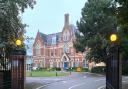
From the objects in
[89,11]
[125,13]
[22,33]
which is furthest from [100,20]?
[125,13]

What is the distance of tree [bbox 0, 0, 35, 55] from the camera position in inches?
961

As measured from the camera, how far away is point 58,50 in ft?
341

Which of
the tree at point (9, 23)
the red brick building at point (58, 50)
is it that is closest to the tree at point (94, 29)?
the red brick building at point (58, 50)

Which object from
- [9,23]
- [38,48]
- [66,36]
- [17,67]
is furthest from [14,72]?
[38,48]

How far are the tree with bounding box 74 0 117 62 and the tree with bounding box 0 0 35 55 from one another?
3216 centimetres

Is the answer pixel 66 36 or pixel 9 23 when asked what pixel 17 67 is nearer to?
pixel 9 23

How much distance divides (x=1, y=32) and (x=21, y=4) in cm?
297

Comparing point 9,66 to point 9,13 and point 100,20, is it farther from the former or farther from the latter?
point 100,20

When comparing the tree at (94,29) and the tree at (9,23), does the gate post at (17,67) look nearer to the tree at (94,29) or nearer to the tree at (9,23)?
the tree at (9,23)

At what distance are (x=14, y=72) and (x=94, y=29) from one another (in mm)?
39388

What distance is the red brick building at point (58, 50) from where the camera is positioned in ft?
317

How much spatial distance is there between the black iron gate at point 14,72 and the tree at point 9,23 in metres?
1.81

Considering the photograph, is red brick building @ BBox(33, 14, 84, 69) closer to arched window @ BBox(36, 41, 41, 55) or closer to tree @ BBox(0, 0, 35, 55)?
arched window @ BBox(36, 41, 41, 55)

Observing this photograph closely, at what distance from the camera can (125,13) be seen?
45.8 feet
